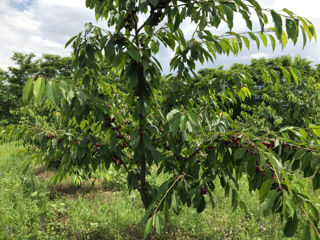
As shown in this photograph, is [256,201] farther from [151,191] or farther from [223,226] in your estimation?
[151,191]

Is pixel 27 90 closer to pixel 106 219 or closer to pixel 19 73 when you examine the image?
pixel 106 219

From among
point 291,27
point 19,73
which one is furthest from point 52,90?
point 19,73

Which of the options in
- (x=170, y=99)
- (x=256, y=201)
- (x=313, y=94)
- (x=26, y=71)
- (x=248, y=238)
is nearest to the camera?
(x=170, y=99)

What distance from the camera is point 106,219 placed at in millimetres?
3506

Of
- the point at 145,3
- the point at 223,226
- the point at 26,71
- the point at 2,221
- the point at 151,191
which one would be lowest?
the point at 2,221

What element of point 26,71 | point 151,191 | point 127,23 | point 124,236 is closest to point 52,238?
point 124,236

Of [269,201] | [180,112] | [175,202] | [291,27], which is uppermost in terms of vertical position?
[291,27]

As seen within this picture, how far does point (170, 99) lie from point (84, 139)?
2.30 ft

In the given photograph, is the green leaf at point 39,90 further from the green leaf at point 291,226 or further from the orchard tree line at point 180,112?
the green leaf at point 291,226

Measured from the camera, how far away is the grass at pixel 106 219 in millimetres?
3089

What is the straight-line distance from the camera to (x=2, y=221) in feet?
10.9

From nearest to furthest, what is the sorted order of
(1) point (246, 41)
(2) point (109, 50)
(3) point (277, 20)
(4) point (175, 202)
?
(3) point (277, 20) < (4) point (175, 202) < (2) point (109, 50) < (1) point (246, 41)

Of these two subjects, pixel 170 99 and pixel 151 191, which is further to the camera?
pixel 151 191

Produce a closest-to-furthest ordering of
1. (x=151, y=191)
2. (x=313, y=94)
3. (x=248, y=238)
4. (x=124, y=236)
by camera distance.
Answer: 1. (x=151, y=191)
2. (x=248, y=238)
3. (x=124, y=236)
4. (x=313, y=94)
